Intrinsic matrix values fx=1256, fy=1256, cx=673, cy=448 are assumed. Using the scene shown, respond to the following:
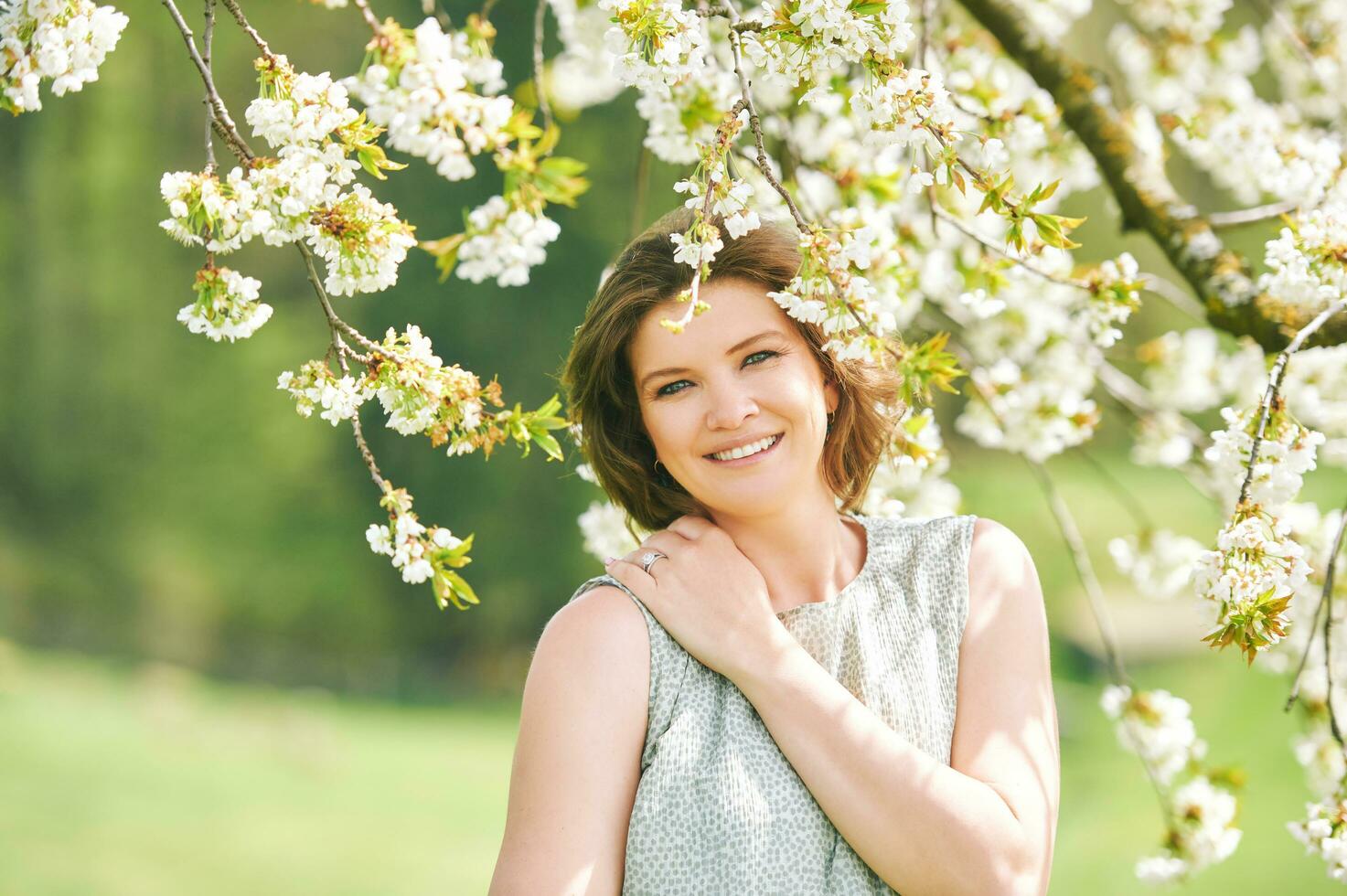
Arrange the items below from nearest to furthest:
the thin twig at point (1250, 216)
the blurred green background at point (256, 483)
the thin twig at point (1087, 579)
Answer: the thin twig at point (1250, 216) → the thin twig at point (1087, 579) → the blurred green background at point (256, 483)

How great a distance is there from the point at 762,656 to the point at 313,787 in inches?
194

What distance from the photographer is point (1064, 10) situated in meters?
2.79

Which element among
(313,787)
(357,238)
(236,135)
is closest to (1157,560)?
(357,238)

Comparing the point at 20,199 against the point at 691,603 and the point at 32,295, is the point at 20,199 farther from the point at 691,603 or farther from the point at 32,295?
the point at 691,603

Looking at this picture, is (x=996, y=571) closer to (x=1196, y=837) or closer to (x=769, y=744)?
(x=769, y=744)

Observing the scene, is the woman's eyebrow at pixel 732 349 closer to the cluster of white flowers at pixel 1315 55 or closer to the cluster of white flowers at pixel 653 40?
the cluster of white flowers at pixel 653 40

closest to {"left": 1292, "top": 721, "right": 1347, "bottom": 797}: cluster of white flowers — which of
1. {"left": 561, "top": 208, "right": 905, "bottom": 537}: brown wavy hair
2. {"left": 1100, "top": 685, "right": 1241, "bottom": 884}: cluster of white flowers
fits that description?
{"left": 1100, "top": 685, "right": 1241, "bottom": 884}: cluster of white flowers

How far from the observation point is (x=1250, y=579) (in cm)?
127

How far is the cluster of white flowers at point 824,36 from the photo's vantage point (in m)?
1.20

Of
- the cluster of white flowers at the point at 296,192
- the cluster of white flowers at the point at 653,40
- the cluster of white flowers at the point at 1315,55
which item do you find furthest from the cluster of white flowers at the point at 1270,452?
the cluster of white flowers at the point at 1315,55

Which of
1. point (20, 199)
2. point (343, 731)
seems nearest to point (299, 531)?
point (343, 731)

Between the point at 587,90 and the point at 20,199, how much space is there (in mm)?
5695

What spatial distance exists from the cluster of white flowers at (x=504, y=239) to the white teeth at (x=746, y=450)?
312 mm

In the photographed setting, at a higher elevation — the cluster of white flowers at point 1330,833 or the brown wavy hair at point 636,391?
the brown wavy hair at point 636,391
